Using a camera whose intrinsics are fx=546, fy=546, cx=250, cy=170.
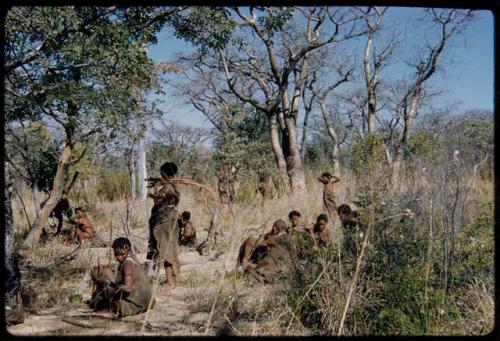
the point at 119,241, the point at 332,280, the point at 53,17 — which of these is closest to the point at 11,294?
the point at 119,241

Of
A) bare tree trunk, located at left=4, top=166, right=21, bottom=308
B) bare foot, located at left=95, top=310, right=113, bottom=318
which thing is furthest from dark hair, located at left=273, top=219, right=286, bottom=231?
bare tree trunk, located at left=4, top=166, right=21, bottom=308


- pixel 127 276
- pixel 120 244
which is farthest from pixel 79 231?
pixel 127 276

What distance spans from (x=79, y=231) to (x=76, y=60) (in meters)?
5.22

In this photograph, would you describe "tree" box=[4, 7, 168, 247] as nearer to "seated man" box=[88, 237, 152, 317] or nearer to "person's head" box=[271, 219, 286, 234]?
"seated man" box=[88, 237, 152, 317]

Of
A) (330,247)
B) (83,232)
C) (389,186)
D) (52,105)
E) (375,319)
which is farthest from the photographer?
(83,232)

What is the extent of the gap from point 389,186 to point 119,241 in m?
3.18

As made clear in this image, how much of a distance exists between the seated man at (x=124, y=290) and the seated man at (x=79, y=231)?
4.30 meters

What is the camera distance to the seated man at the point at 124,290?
16.3ft

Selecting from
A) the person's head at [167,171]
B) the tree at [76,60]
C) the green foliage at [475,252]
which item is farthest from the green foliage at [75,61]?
the green foliage at [475,252]

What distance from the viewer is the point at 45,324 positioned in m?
4.52

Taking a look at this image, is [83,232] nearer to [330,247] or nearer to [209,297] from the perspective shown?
[209,297]

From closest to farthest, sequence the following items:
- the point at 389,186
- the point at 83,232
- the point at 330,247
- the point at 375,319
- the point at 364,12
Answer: the point at 375,319, the point at 330,247, the point at 389,186, the point at 83,232, the point at 364,12

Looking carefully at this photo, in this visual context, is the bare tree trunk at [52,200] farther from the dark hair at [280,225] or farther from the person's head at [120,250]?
the dark hair at [280,225]

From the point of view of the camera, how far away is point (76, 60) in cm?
504
